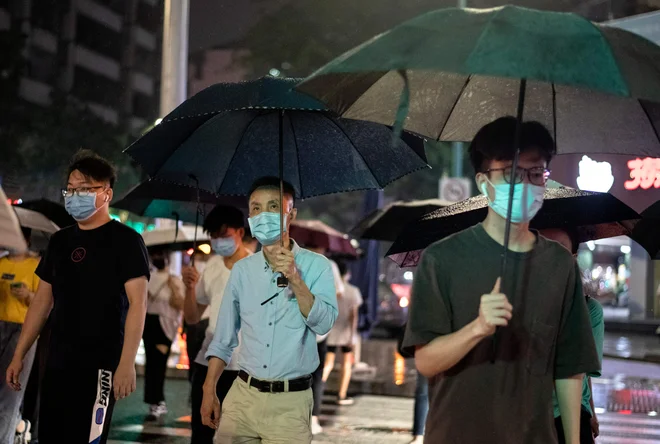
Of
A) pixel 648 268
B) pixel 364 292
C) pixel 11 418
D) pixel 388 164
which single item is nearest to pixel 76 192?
pixel 388 164

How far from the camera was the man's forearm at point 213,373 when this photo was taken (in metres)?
5.12

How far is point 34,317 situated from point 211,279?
1.84m

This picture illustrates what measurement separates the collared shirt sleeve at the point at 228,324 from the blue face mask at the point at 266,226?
25 centimetres

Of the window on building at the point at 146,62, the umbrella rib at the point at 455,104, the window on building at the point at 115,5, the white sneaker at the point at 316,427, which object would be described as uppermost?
the window on building at the point at 115,5

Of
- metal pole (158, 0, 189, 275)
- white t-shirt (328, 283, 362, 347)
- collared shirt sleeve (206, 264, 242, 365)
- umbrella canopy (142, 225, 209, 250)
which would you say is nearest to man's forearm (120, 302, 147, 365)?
collared shirt sleeve (206, 264, 242, 365)

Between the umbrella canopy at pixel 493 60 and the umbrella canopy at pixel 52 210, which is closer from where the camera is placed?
the umbrella canopy at pixel 493 60

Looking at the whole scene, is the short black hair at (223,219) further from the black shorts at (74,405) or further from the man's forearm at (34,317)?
the black shorts at (74,405)

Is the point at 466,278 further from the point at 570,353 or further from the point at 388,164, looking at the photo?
the point at 388,164

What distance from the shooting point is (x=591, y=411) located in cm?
500

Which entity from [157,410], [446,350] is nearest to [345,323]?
[157,410]

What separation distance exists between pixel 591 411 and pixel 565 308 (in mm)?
1657

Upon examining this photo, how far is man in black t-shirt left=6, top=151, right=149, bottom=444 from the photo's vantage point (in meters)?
5.48

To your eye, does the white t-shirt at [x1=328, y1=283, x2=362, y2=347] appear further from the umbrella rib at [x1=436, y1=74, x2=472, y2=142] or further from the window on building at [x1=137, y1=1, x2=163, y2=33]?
the window on building at [x1=137, y1=1, x2=163, y2=33]

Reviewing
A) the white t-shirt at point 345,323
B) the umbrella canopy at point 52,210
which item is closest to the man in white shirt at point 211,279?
the umbrella canopy at point 52,210
